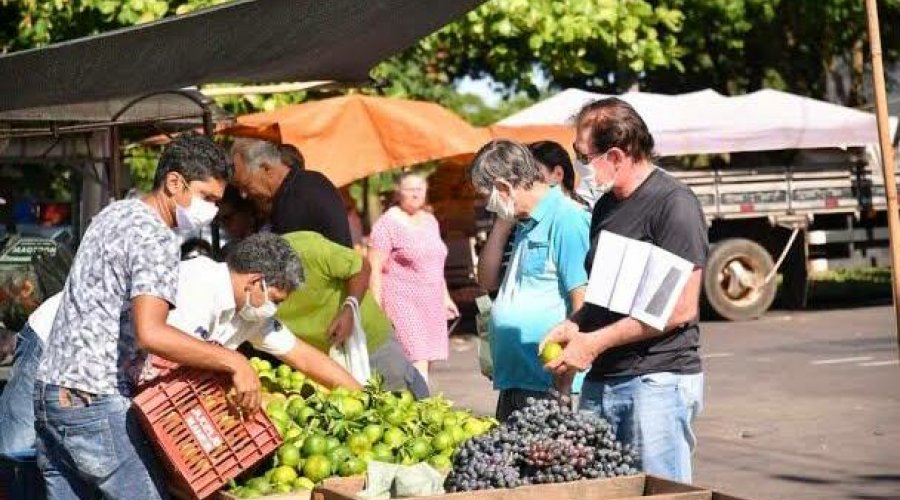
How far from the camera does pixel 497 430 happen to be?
586cm

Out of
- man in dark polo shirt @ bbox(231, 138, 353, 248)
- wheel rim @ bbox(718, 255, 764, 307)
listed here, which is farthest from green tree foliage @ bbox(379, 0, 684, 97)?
man in dark polo shirt @ bbox(231, 138, 353, 248)

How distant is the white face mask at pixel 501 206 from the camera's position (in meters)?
7.40

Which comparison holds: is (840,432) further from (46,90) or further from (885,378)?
(46,90)

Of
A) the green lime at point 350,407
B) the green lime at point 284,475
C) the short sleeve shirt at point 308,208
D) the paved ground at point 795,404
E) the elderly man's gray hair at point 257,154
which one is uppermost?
the elderly man's gray hair at point 257,154

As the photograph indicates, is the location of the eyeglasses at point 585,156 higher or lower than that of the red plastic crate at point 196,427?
higher

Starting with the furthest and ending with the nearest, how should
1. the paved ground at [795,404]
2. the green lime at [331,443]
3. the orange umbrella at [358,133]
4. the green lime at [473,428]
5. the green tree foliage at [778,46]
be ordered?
the green tree foliage at [778,46] → the orange umbrella at [358,133] → the paved ground at [795,404] → the green lime at [473,428] → the green lime at [331,443]

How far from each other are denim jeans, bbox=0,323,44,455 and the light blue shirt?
1.83 m

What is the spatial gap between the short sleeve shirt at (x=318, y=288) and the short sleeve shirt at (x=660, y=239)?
2441mm

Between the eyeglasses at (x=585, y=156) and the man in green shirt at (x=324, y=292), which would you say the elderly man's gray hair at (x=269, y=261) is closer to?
the eyeglasses at (x=585, y=156)

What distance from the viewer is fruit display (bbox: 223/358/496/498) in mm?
6438

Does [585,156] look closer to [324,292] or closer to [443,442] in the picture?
[443,442]

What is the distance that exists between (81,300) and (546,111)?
1793cm

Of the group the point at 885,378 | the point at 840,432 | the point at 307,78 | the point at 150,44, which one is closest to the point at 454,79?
the point at 885,378

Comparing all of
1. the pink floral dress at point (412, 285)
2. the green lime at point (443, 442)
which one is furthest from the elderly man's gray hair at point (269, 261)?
the pink floral dress at point (412, 285)
